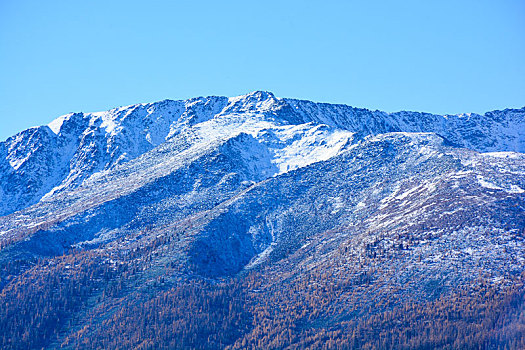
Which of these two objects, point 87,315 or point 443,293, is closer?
point 443,293

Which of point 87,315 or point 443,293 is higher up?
point 87,315

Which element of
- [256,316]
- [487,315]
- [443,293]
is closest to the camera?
[487,315]

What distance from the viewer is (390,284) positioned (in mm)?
179750

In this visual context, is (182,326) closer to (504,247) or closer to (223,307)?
(223,307)

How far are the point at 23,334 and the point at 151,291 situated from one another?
35903mm

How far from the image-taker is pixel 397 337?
162625mm

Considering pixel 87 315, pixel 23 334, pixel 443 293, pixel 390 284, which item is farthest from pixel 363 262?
pixel 23 334

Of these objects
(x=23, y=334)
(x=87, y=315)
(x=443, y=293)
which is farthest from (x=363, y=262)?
(x=23, y=334)

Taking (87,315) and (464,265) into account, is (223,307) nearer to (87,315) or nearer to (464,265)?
(87,315)

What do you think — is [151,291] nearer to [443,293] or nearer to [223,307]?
[223,307]

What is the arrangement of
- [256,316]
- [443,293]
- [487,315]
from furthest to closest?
[256,316], [443,293], [487,315]

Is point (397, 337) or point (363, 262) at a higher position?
point (363, 262)

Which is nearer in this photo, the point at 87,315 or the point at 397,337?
the point at 397,337

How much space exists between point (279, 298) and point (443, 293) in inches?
1767
